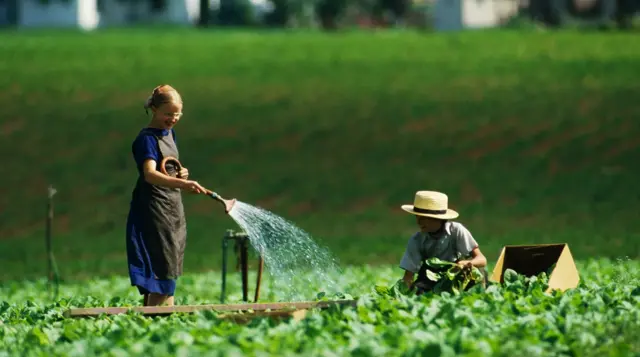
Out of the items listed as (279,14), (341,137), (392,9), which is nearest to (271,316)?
(341,137)

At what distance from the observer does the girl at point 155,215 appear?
11.6 meters

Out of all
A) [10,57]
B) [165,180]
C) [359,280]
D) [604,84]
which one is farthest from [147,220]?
[10,57]

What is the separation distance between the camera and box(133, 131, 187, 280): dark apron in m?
11.7

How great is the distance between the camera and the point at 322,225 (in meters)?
30.4

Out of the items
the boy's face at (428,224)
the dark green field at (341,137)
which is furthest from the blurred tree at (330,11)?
the boy's face at (428,224)

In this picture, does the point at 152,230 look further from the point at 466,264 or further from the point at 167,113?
the point at 466,264

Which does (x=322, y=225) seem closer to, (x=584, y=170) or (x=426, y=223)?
(x=584, y=170)

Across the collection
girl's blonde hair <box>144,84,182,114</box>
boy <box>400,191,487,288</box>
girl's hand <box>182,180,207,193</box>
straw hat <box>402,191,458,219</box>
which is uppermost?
girl's blonde hair <box>144,84,182,114</box>

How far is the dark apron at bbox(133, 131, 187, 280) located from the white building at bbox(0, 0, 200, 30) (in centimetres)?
5585

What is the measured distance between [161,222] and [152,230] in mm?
103

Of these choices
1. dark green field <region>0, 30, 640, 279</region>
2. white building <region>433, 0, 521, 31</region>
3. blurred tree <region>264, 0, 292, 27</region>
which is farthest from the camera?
white building <region>433, 0, 521, 31</region>

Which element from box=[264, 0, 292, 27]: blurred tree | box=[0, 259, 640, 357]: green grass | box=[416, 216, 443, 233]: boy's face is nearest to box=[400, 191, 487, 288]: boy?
box=[416, 216, 443, 233]: boy's face

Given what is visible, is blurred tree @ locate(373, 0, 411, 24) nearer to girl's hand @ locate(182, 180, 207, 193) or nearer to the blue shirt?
the blue shirt

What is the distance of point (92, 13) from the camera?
72812 mm
